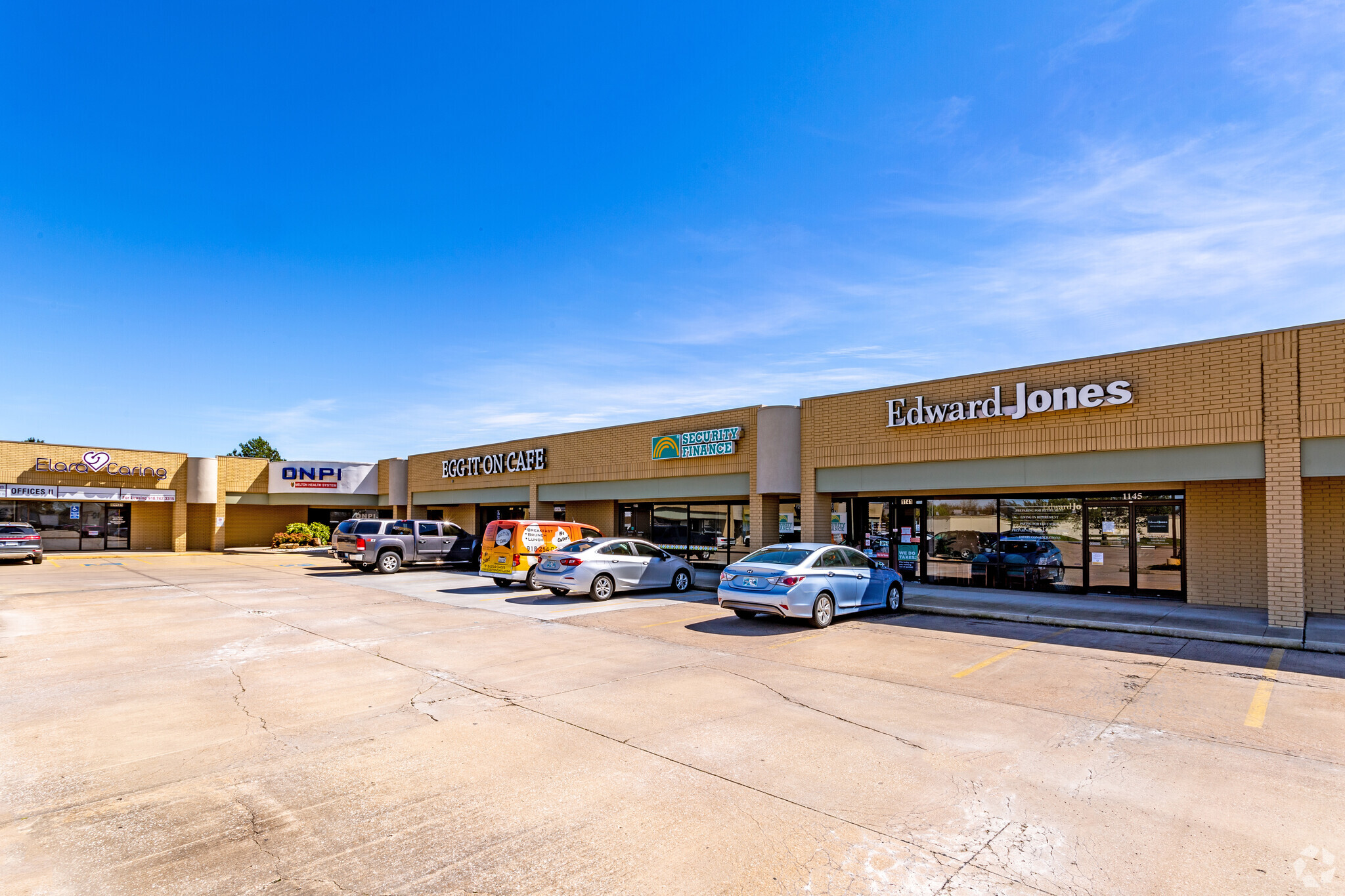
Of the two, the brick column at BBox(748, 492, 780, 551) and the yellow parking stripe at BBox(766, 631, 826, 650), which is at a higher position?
the brick column at BBox(748, 492, 780, 551)

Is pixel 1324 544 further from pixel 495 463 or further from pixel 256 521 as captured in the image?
pixel 256 521

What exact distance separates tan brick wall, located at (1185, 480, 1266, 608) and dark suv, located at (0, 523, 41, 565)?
121 feet

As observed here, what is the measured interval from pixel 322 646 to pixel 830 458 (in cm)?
1290

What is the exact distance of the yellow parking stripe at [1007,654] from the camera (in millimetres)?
9758

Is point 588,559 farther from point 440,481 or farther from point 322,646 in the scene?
point 440,481

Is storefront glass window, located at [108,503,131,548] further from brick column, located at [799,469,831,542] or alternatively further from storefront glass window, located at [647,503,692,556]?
brick column, located at [799,469,831,542]

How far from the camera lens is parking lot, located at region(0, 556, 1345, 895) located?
435 centimetres

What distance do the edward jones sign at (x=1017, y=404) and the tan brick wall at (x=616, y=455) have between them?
186 inches

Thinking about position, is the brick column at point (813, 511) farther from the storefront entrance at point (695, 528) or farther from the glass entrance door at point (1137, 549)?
the glass entrance door at point (1137, 549)

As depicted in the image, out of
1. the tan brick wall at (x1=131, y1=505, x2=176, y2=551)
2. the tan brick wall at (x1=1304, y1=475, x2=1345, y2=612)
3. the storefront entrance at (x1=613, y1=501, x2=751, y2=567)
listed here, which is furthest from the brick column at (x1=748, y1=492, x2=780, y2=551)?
the tan brick wall at (x1=131, y1=505, x2=176, y2=551)

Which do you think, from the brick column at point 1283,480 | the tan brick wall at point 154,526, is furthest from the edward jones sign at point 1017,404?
the tan brick wall at point 154,526

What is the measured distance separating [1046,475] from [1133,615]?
332 cm

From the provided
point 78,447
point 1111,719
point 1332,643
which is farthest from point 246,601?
point 78,447

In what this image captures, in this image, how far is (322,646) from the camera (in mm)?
11227
